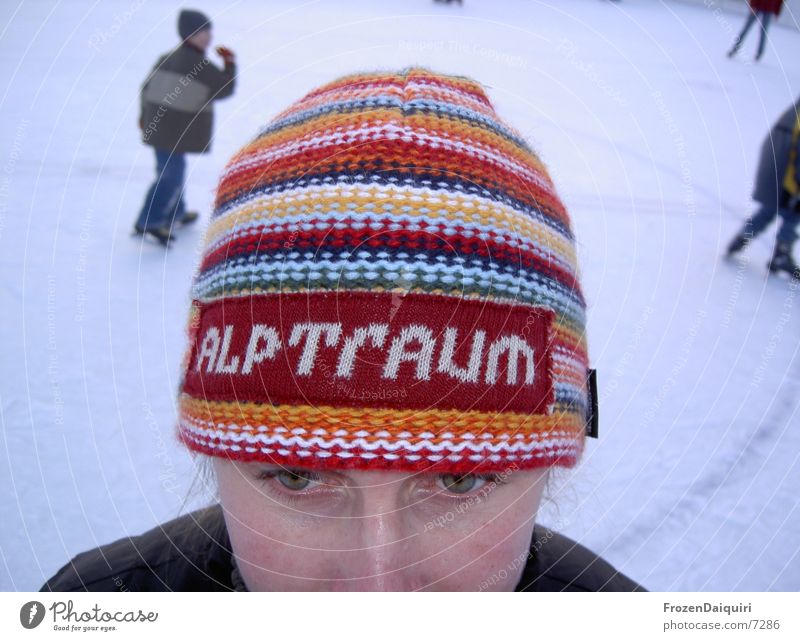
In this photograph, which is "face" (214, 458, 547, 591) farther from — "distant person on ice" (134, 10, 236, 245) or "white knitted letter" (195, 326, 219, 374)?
"distant person on ice" (134, 10, 236, 245)

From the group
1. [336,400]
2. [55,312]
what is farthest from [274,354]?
[55,312]

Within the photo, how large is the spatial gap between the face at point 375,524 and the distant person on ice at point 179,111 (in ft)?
2.04

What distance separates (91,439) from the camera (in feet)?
2.45

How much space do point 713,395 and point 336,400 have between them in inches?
29.8

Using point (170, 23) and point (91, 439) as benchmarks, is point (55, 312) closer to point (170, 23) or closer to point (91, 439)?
point (91, 439)

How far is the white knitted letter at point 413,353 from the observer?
1.06 feet

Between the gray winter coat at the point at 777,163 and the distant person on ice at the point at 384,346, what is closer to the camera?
the distant person on ice at the point at 384,346

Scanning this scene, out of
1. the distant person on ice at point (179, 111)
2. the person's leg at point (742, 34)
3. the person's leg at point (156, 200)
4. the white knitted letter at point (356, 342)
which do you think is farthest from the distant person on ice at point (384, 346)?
the person's leg at point (742, 34)

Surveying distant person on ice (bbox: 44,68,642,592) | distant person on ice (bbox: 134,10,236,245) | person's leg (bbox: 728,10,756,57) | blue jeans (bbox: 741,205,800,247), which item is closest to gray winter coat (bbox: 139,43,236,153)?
distant person on ice (bbox: 134,10,236,245)

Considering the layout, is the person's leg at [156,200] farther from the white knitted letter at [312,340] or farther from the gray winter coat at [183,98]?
the white knitted letter at [312,340]

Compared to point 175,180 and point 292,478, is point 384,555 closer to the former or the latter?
point 292,478

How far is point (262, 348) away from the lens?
34cm

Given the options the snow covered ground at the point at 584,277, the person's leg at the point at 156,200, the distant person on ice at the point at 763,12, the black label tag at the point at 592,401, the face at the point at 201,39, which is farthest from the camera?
the person's leg at the point at 156,200
